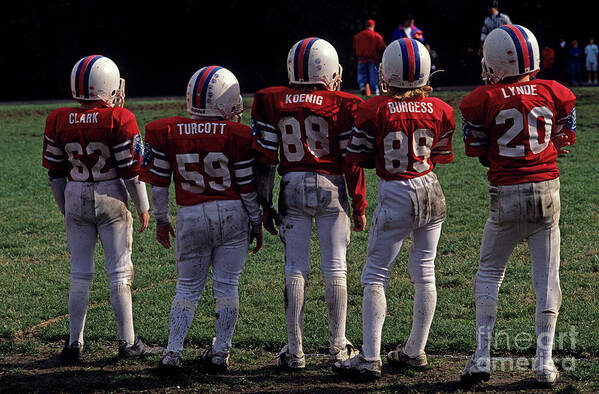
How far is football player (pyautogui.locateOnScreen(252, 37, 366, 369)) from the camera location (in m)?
5.56

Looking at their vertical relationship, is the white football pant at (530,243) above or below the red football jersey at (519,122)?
below

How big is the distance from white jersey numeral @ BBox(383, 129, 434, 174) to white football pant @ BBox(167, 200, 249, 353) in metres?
1.10

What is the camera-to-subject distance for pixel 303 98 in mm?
5559

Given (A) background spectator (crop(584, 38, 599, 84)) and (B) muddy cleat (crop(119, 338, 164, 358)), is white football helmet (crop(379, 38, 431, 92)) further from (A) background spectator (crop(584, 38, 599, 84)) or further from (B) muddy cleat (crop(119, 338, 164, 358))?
(A) background spectator (crop(584, 38, 599, 84))

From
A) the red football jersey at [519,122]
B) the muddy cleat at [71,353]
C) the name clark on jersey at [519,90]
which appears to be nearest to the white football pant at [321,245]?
the red football jersey at [519,122]

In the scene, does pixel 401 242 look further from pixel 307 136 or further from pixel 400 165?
pixel 307 136

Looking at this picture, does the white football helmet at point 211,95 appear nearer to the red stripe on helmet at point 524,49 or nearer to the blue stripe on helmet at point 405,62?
the blue stripe on helmet at point 405,62

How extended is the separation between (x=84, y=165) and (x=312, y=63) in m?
1.85

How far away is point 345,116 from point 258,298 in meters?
2.76

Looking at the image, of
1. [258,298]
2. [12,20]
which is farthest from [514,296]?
[12,20]

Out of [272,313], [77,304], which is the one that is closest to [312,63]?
[77,304]

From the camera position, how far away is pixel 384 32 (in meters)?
32.2

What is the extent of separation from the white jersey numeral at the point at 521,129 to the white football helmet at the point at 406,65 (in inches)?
23.6

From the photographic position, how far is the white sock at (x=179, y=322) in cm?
558
